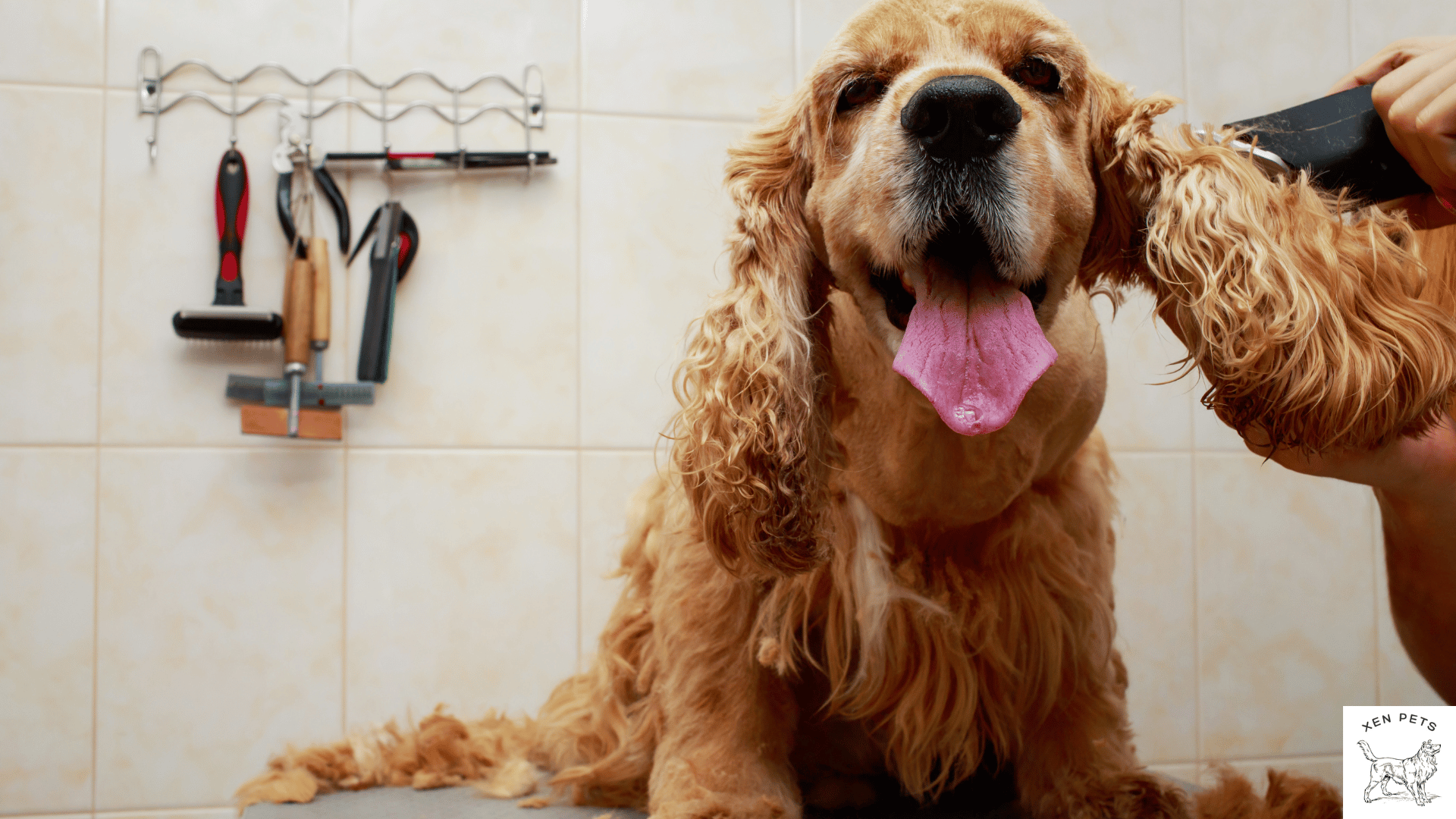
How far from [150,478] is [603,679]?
824mm

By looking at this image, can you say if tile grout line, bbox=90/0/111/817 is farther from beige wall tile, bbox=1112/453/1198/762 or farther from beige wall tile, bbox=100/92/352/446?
beige wall tile, bbox=1112/453/1198/762

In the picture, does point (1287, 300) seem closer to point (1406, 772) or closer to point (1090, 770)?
point (1406, 772)

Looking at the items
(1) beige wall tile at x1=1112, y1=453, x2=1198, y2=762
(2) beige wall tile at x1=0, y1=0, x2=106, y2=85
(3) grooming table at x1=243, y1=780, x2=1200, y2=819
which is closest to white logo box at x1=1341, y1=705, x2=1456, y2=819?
(3) grooming table at x1=243, y1=780, x2=1200, y2=819

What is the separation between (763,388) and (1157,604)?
123 centimetres

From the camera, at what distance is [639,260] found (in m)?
1.55

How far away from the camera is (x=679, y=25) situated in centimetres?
158

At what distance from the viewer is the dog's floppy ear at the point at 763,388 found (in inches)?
28.8

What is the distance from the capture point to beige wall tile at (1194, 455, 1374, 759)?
5.50 feet

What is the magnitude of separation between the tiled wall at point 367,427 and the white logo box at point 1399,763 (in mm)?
1021

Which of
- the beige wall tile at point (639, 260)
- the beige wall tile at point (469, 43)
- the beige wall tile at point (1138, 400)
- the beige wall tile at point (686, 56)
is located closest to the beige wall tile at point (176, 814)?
the beige wall tile at point (639, 260)

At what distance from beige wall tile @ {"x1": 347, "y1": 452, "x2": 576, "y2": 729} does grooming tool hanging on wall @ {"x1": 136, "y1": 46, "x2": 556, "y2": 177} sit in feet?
1.49

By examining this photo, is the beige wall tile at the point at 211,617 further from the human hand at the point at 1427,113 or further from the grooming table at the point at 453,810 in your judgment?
the human hand at the point at 1427,113

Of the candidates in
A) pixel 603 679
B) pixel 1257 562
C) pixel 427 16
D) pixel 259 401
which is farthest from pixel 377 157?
pixel 1257 562

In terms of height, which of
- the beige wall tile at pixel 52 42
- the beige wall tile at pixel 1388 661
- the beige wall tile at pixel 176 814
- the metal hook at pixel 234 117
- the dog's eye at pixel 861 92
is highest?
the beige wall tile at pixel 52 42
